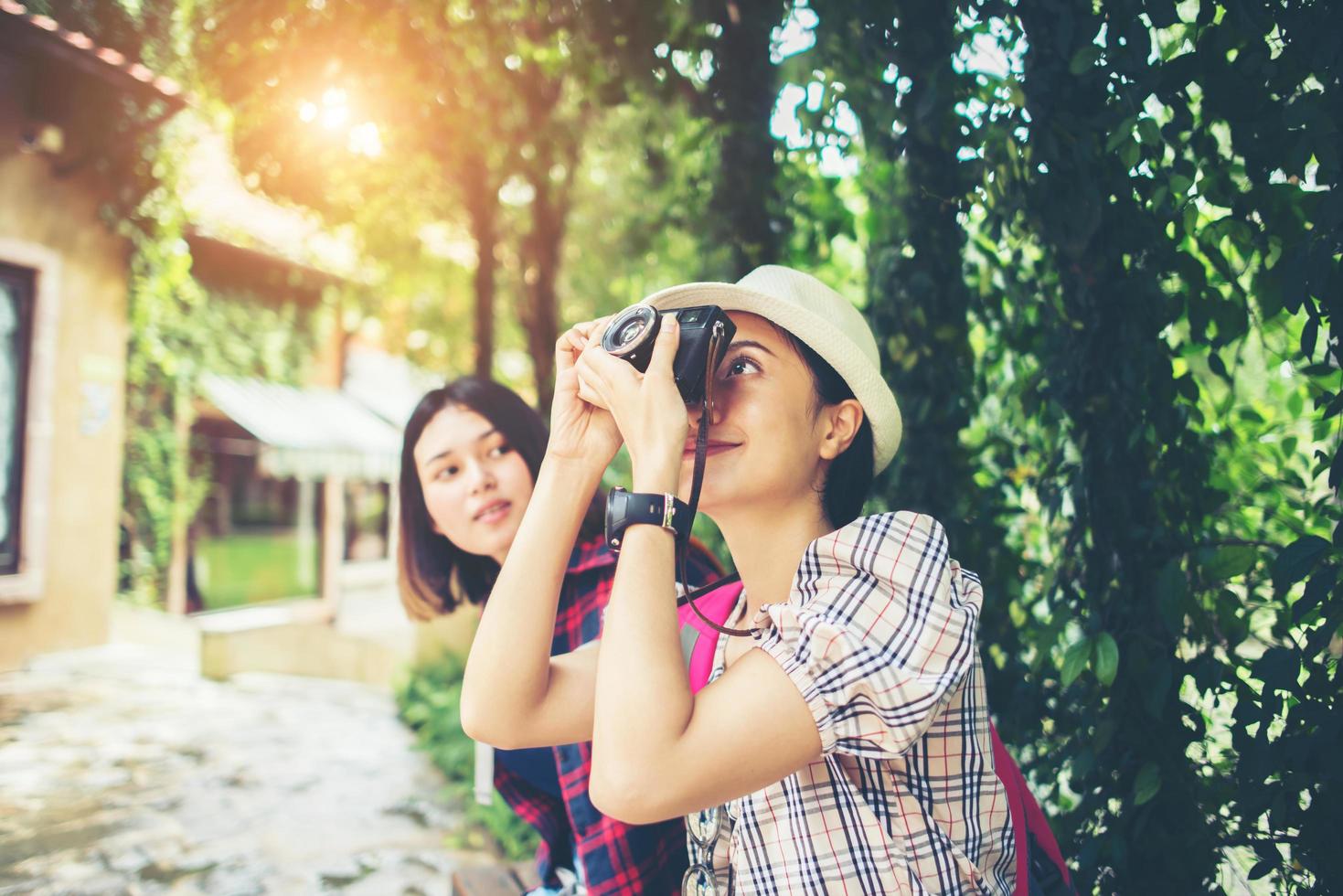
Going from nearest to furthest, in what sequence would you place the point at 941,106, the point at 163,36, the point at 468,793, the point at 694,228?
1. the point at 941,106
2. the point at 694,228
3. the point at 468,793
4. the point at 163,36

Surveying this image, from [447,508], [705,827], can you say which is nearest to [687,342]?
[705,827]

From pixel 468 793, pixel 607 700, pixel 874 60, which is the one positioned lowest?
pixel 468 793

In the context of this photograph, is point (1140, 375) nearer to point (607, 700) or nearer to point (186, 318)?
point (607, 700)

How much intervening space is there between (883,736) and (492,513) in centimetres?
159

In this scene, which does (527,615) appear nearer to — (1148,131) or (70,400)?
(1148,131)

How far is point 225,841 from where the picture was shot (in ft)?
15.9

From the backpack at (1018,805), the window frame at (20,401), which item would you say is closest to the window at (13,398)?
the window frame at (20,401)

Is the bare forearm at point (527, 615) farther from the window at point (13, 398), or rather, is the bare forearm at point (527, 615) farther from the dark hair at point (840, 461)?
the window at point (13, 398)

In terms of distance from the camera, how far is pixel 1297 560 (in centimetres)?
160

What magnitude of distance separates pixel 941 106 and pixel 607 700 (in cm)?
187

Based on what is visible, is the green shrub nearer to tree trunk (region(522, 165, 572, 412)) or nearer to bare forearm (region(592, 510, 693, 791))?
tree trunk (region(522, 165, 572, 412))

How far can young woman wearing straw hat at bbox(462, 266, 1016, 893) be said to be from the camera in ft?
4.13

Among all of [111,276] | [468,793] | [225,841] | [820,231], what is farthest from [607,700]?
[111,276]

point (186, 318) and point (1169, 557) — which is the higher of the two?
point (186, 318)
